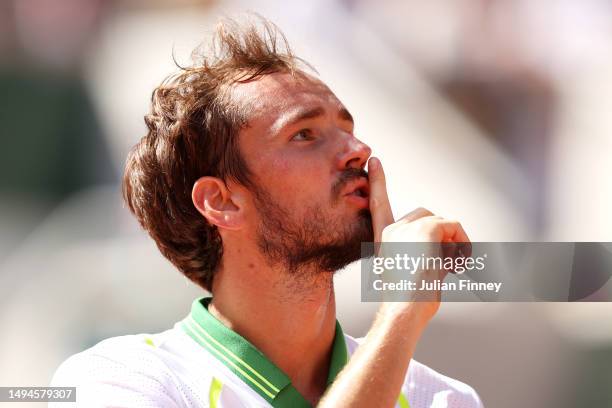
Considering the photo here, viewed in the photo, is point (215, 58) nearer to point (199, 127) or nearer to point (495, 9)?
point (199, 127)

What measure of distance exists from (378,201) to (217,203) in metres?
0.51

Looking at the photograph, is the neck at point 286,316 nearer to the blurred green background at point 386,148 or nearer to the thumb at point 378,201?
the thumb at point 378,201

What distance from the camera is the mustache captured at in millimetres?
2518

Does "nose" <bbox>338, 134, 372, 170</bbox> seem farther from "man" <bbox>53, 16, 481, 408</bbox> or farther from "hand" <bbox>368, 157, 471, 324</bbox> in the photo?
"hand" <bbox>368, 157, 471, 324</bbox>

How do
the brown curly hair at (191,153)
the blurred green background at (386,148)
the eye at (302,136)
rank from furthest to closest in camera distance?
the blurred green background at (386,148) < the brown curly hair at (191,153) < the eye at (302,136)

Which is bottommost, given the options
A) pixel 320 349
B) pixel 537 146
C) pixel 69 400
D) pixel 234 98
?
pixel 69 400

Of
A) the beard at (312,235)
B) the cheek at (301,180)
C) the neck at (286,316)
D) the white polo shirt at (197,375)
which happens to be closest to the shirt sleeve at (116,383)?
the white polo shirt at (197,375)

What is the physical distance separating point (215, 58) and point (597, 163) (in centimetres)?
295

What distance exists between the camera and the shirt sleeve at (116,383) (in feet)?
7.29

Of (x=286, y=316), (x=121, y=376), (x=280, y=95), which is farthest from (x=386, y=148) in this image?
(x=121, y=376)

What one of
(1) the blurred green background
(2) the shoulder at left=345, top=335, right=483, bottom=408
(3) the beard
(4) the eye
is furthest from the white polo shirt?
(1) the blurred green background

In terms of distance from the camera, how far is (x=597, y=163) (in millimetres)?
5227

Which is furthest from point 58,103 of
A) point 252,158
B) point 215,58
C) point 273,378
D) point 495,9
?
point 273,378

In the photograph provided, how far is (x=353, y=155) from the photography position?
2.55m
